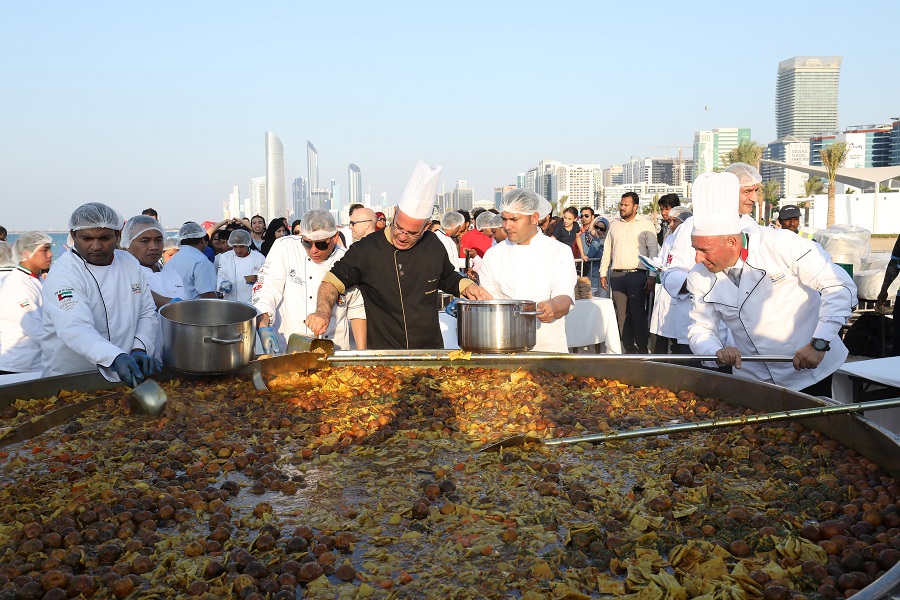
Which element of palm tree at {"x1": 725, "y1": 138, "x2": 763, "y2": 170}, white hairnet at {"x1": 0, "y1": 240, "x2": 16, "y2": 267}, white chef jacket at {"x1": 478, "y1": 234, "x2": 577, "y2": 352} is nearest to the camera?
white chef jacket at {"x1": 478, "y1": 234, "x2": 577, "y2": 352}

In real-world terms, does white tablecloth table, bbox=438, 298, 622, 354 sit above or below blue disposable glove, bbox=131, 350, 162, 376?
below

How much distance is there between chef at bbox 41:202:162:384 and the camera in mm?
3639

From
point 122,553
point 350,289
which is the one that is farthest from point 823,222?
point 122,553

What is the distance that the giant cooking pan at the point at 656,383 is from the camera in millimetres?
2783

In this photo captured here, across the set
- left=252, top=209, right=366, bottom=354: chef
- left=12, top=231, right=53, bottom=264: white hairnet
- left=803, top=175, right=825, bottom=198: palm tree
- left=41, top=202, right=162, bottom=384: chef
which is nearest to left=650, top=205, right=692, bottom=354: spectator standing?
left=252, top=209, right=366, bottom=354: chef

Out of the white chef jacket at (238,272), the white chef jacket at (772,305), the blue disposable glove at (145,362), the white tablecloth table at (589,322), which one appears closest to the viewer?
Result: the blue disposable glove at (145,362)

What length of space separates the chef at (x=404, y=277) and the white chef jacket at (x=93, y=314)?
989 millimetres

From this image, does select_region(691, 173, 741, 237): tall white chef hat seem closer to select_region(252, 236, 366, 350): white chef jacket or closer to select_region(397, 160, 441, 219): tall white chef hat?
select_region(397, 160, 441, 219): tall white chef hat

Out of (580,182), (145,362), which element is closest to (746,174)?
(145,362)

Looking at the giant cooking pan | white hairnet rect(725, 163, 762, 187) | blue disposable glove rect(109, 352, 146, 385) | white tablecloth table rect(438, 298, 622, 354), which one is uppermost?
white hairnet rect(725, 163, 762, 187)

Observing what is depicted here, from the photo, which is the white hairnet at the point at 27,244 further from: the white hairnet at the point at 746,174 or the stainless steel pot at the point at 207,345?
the white hairnet at the point at 746,174

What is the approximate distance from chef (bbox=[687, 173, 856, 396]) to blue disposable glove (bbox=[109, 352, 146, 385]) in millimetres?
2801

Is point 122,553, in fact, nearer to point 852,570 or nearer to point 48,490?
point 48,490

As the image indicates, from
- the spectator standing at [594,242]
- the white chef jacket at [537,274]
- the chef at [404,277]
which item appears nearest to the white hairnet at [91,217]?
the chef at [404,277]
